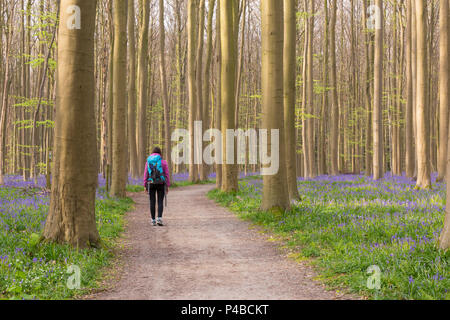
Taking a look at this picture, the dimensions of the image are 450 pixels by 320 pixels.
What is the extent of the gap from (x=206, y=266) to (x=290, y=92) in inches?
299

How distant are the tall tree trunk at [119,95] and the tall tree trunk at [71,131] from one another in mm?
7902

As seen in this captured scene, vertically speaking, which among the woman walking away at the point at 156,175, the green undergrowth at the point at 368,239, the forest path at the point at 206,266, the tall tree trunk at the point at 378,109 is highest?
the tall tree trunk at the point at 378,109

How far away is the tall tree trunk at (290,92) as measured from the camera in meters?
12.5

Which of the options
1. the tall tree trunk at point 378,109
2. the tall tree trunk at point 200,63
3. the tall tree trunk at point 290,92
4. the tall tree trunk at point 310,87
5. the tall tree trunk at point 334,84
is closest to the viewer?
the tall tree trunk at point 290,92

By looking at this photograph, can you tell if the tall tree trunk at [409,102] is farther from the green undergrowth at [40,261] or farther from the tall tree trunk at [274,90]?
the green undergrowth at [40,261]

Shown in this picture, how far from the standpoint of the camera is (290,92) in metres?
12.6

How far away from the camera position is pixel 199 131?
73.9ft

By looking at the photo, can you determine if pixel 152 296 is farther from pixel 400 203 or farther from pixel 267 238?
pixel 400 203

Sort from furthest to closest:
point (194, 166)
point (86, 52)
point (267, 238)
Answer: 1. point (194, 166)
2. point (267, 238)
3. point (86, 52)

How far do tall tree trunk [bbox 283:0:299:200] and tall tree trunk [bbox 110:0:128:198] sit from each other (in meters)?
6.19

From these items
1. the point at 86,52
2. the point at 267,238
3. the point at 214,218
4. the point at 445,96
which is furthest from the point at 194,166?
the point at 86,52

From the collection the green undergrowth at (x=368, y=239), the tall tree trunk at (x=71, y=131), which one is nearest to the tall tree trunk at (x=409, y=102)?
the green undergrowth at (x=368, y=239)

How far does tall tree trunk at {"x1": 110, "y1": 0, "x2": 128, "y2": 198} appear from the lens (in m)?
14.7
